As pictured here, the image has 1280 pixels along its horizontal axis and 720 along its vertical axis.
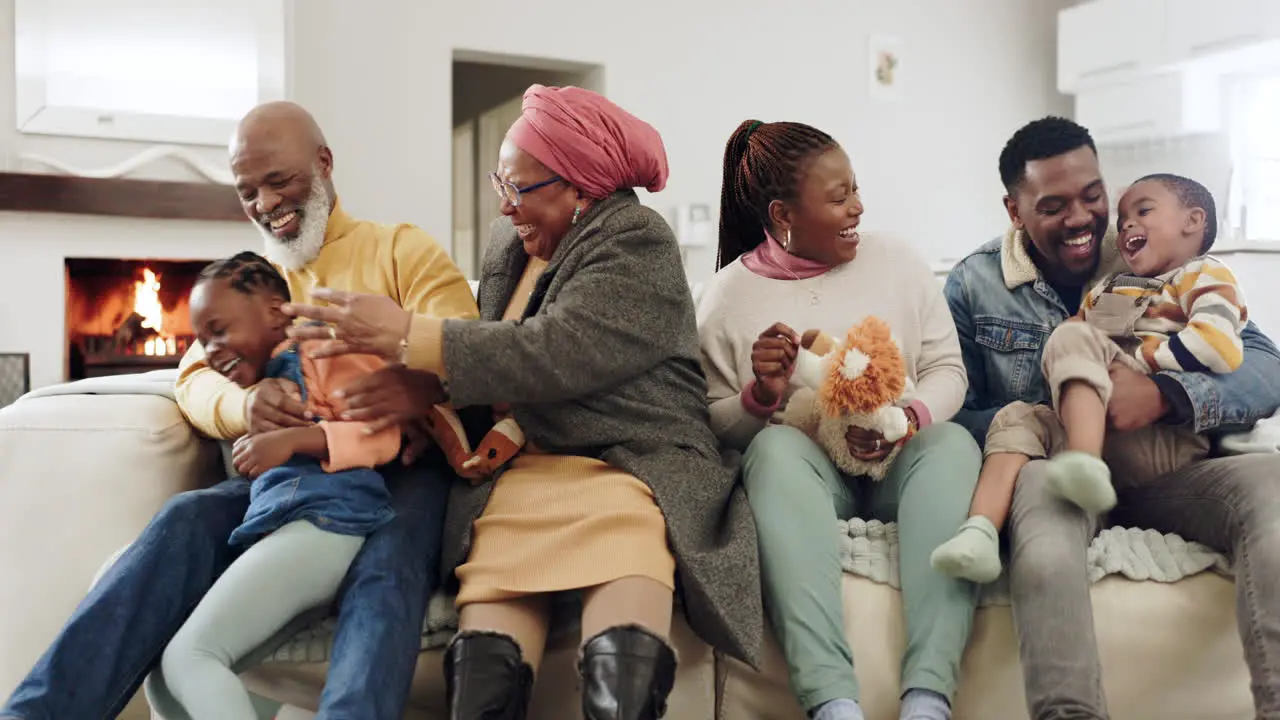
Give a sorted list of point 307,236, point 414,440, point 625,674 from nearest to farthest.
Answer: point 625,674, point 414,440, point 307,236

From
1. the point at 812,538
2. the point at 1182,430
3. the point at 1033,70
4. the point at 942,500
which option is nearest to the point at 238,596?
the point at 812,538

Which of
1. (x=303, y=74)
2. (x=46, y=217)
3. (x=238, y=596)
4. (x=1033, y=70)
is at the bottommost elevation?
(x=238, y=596)

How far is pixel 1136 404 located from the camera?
4.84 feet

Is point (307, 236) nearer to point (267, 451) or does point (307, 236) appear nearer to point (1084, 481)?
point (267, 451)

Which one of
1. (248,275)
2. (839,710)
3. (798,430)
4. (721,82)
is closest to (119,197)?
(721,82)

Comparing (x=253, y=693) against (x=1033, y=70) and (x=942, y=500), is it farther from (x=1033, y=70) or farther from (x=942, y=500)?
(x=1033, y=70)

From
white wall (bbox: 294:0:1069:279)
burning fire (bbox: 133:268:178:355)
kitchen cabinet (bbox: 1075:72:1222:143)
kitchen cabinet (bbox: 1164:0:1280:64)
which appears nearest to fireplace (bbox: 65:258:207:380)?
burning fire (bbox: 133:268:178:355)

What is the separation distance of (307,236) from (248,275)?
181 millimetres

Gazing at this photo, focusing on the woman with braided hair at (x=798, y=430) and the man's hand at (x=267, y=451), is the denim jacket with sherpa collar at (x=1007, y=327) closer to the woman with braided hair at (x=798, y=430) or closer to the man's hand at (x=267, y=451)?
the woman with braided hair at (x=798, y=430)

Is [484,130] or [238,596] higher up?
[484,130]

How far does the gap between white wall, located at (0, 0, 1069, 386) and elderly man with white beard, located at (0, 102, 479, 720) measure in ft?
8.86

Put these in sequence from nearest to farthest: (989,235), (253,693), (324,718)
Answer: (324,718) → (253,693) → (989,235)

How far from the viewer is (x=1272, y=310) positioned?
386 centimetres

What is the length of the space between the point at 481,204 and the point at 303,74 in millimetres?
1645
